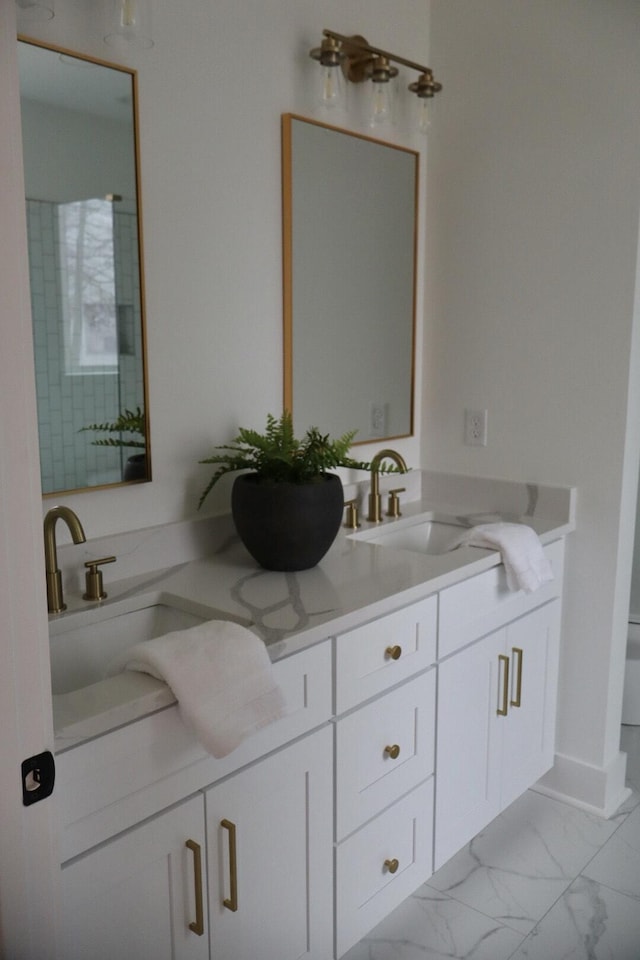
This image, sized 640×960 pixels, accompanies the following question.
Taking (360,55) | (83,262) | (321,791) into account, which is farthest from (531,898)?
(360,55)

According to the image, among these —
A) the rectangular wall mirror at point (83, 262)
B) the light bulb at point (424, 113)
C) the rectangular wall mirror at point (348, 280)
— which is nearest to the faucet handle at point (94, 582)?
the rectangular wall mirror at point (83, 262)

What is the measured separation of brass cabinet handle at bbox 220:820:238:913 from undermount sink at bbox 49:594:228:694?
0.34m

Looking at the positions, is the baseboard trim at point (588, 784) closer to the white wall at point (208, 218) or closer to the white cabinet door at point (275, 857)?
the white cabinet door at point (275, 857)

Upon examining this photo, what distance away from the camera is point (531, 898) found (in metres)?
1.99

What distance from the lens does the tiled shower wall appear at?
1509 mm

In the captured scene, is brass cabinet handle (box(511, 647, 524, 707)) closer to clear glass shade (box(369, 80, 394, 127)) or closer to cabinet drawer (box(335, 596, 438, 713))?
cabinet drawer (box(335, 596, 438, 713))

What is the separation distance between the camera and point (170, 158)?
1713mm

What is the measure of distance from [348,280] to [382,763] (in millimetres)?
1255

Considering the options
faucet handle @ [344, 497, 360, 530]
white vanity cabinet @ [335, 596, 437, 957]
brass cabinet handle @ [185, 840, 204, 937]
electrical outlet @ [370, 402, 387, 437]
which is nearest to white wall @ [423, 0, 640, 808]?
electrical outlet @ [370, 402, 387, 437]

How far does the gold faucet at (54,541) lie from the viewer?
146 centimetres

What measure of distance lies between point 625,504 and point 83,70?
1.68 meters

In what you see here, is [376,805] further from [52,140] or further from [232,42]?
[232,42]

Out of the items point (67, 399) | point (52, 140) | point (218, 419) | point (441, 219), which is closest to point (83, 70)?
point (52, 140)

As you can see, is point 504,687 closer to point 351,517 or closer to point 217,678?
point 351,517
